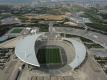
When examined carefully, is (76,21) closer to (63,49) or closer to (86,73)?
(63,49)

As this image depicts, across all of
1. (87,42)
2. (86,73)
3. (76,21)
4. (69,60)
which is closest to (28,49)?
(69,60)

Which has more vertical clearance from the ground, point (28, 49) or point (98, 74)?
point (28, 49)

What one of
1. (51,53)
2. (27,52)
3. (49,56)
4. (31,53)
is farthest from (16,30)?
(31,53)

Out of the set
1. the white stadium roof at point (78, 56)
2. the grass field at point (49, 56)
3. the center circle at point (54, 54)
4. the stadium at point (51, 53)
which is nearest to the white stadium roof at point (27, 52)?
the stadium at point (51, 53)

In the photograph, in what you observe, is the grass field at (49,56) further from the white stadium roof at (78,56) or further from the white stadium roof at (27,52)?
the white stadium roof at (78,56)

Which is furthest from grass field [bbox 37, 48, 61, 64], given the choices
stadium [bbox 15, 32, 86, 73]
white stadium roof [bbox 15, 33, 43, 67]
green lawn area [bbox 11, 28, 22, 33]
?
green lawn area [bbox 11, 28, 22, 33]

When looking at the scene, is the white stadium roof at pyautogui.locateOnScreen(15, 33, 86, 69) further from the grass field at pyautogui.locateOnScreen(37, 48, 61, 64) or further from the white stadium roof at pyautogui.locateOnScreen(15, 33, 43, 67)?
the grass field at pyautogui.locateOnScreen(37, 48, 61, 64)

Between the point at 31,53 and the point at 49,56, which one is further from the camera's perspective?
the point at 49,56

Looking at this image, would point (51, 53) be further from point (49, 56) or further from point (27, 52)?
point (27, 52)
